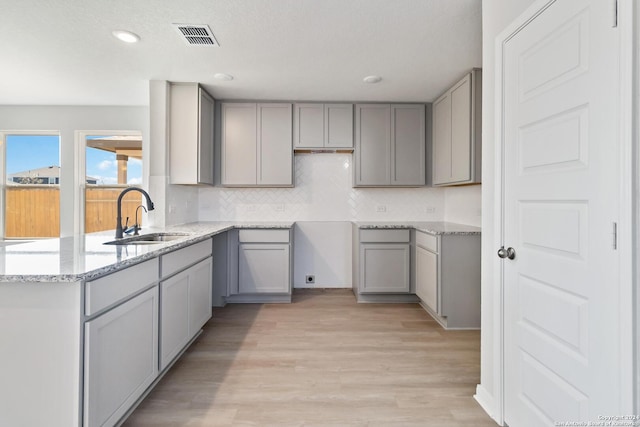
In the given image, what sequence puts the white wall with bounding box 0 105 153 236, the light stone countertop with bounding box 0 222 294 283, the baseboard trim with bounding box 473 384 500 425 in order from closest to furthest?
the light stone countertop with bounding box 0 222 294 283, the baseboard trim with bounding box 473 384 500 425, the white wall with bounding box 0 105 153 236

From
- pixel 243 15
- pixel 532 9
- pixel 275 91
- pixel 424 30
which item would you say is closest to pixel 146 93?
pixel 275 91

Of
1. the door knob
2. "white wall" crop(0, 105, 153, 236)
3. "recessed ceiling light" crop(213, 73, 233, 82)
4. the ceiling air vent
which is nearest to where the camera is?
the door knob

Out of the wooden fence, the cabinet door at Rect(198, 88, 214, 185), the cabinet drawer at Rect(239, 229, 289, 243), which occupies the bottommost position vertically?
the cabinet drawer at Rect(239, 229, 289, 243)

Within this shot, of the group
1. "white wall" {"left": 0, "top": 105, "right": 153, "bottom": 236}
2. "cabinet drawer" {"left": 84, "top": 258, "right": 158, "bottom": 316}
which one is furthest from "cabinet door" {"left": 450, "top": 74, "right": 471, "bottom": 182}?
"white wall" {"left": 0, "top": 105, "right": 153, "bottom": 236}

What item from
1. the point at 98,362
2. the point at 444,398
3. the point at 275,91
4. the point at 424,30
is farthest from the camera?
the point at 275,91

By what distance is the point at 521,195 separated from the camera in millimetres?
1573

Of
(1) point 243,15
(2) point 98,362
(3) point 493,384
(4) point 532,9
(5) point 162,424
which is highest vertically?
(1) point 243,15

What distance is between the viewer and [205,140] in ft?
12.1

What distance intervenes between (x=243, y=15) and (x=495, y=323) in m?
2.48

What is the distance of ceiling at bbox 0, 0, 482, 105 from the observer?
2.15 m

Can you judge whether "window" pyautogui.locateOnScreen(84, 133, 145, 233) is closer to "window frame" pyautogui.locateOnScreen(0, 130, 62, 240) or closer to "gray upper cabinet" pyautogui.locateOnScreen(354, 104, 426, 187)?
"window frame" pyautogui.locateOnScreen(0, 130, 62, 240)

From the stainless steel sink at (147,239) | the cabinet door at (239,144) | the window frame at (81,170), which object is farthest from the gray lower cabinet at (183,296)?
the window frame at (81,170)

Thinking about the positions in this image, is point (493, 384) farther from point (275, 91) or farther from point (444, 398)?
point (275, 91)

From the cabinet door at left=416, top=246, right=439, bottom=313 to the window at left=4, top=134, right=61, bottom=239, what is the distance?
460cm
